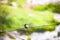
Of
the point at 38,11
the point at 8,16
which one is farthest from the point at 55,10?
the point at 8,16

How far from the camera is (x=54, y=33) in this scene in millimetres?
1016

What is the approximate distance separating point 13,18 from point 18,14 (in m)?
0.05

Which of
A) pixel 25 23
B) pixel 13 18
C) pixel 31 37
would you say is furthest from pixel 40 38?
pixel 13 18

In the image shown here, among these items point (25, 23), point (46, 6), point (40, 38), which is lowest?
point (40, 38)

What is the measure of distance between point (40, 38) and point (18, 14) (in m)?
0.27

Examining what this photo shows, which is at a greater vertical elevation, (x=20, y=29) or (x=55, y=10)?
→ (x=55, y=10)

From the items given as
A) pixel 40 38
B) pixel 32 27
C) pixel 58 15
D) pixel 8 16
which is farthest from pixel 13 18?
pixel 58 15

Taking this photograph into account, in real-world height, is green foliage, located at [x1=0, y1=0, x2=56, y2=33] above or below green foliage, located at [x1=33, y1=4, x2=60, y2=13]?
below

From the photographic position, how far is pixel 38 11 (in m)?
1.00

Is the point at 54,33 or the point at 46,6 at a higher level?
the point at 46,6

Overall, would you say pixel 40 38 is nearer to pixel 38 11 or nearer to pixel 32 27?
pixel 32 27

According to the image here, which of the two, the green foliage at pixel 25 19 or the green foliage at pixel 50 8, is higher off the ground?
the green foliage at pixel 50 8

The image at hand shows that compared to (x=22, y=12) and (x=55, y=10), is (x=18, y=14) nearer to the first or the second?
(x=22, y=12)

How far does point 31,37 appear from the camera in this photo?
97 cm
